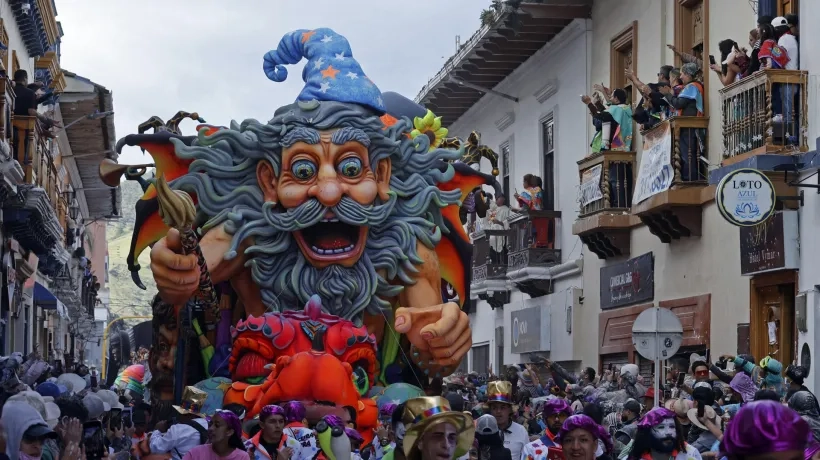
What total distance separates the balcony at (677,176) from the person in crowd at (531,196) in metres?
7.01

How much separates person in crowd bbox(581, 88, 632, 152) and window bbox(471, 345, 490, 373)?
11220mm

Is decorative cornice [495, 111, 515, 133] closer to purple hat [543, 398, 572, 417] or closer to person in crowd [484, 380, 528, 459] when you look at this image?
person in crowd [484, 380, 528, 459]

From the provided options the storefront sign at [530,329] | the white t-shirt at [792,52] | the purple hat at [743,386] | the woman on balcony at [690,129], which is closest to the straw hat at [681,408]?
the purple hat at [743,386]

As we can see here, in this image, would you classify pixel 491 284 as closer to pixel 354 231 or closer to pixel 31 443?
pixel 354 231

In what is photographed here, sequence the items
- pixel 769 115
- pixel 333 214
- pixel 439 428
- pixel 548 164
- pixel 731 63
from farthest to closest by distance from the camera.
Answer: pixel 548 164 → pixel 731 63 → pixel 769 115 → pixel 333 214 → pixel 439 428

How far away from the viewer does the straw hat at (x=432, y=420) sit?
7.01m

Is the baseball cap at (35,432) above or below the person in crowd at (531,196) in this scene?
below

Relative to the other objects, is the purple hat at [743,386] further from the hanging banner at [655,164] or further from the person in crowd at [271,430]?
the hanging banner at [655,164]

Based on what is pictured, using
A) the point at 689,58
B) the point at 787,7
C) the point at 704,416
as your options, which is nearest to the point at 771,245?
the point at 787,7

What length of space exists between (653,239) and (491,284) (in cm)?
844

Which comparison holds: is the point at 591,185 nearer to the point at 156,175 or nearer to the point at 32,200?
the point at 32,200

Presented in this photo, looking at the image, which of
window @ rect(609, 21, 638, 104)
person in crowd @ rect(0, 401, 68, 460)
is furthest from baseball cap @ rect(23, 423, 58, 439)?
window @ rect(609, 21, 638, 104)

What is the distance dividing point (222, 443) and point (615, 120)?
16670mm

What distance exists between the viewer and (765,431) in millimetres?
4801
